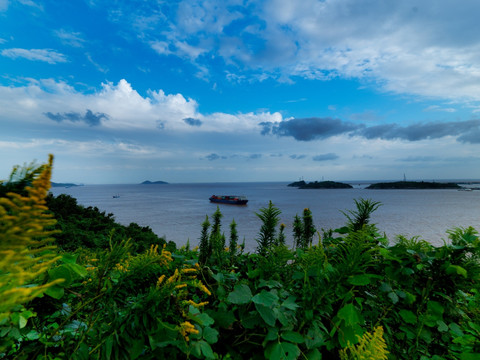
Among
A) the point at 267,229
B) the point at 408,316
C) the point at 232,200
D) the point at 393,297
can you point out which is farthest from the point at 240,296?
the point at 232,200

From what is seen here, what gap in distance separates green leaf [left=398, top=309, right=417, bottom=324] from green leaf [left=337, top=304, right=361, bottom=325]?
66cm

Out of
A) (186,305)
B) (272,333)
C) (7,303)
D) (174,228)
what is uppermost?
(7,303)

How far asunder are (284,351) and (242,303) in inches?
12.0

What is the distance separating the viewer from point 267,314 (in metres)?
1.31

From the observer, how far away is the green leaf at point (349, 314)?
1462mm

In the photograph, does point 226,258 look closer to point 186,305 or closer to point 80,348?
point 186,305

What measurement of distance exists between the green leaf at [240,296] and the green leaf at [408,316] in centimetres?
131

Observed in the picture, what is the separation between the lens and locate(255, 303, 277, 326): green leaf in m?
1.27

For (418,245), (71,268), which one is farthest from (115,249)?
(418,245)

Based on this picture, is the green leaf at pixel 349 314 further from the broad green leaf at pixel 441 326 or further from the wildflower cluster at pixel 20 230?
the wildflower cluster at pixel 20 230

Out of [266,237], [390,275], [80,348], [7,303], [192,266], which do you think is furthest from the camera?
[266,237]

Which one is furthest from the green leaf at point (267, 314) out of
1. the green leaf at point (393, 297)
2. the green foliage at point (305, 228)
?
the green foliage at point (305, 228)

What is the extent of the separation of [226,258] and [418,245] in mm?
1672

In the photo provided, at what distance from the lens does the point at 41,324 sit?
127 centimetres
